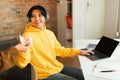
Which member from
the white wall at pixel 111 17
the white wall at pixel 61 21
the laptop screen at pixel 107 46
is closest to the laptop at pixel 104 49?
the laptop screen at pixel 107 46

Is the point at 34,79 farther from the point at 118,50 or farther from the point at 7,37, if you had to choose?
the point at 7,37

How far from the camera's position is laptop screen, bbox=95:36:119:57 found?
6.31 feet

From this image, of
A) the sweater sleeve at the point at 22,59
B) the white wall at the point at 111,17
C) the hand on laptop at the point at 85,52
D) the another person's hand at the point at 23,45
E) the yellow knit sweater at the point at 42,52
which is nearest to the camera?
the another person's hand at the point at 23,45

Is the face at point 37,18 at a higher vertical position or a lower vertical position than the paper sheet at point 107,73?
higher

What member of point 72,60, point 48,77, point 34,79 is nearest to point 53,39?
point 48,77

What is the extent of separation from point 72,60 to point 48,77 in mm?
1922

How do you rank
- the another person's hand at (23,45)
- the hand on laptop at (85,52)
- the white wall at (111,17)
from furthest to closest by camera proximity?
the white wall at (111,17) → the hand on laptop at (85,52) → the another person's hand at (23,45)

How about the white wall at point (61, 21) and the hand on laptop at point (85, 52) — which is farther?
the white wall at point (61, 21)

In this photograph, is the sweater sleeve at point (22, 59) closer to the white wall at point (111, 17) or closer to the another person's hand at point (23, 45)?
the another person's hand at point (23, 45)

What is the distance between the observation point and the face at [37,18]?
77.3 inches

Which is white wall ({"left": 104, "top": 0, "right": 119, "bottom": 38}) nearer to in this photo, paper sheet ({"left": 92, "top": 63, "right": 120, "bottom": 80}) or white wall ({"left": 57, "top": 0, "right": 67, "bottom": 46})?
white wall ({"left": 57, "top": 0, "right": 67, "bottom": 46})

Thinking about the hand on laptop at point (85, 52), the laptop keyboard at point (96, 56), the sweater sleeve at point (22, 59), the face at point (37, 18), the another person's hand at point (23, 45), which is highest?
the face at point (37, 18)

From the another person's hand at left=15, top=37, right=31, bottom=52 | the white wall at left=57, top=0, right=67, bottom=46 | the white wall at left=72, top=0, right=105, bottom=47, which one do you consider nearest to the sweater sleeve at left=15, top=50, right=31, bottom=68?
the another person's hand at left=15, top=37, right=31, bottom=52

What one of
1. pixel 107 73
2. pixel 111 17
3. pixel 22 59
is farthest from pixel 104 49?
pixel 111 17
